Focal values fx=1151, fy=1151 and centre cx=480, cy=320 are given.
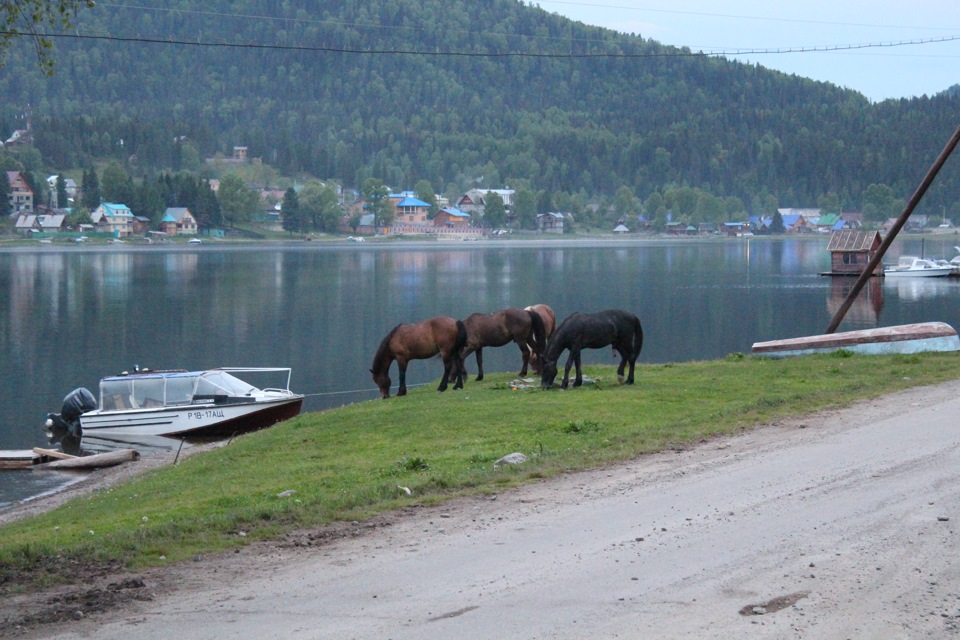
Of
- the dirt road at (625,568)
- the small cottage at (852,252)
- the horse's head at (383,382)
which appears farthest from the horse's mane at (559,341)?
the small cottage at (852,252)

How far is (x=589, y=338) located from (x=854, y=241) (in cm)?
8224

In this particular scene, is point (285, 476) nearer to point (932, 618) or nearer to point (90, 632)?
point (90, 632)

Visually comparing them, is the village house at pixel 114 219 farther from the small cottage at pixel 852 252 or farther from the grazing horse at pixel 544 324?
the grazing horse at pixel 544 324

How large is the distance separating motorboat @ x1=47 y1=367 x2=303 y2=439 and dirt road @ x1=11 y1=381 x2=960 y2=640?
17502mm

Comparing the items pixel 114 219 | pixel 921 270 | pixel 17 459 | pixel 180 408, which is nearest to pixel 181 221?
pixel 114 219

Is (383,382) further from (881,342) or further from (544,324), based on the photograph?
Answer: (881,342)

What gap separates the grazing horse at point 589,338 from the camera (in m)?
20.9

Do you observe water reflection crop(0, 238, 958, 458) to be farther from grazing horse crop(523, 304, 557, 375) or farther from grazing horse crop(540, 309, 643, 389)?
grazing horse crop(540, 309, 643, 389)

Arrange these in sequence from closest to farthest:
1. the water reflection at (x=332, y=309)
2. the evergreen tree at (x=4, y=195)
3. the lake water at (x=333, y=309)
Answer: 1. the lake water at (x=333, y=309)
2. the water reflection at (x=332, y=309)
3. the evergreen tree at (x=4, y=195)

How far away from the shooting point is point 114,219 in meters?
195

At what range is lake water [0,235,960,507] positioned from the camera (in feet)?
132

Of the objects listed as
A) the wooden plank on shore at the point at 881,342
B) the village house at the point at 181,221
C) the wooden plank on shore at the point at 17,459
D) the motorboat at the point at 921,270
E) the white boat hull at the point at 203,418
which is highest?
the village house at the point at 181,221

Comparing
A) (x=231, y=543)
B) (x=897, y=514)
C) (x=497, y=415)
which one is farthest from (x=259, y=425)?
(x=897, y=514)

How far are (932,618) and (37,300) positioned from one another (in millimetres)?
73925
